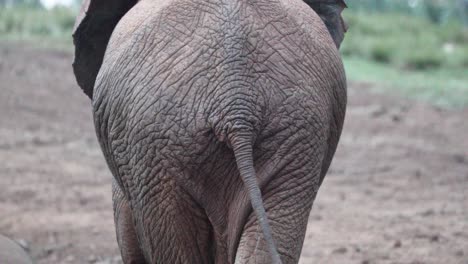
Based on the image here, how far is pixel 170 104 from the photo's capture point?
3.09 m

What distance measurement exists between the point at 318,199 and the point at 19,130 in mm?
3804

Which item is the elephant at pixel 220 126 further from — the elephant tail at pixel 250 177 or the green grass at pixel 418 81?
the green grass at pixel 418 81

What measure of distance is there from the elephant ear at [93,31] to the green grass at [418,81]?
31.5 ft

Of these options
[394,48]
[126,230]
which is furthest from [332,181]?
[394,48]

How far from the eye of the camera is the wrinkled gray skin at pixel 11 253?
4.62m

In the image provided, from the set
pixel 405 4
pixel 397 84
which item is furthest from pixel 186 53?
pixel 405 4

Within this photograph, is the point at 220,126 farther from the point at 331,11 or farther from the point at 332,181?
the point at 332,181

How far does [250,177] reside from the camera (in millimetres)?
3000

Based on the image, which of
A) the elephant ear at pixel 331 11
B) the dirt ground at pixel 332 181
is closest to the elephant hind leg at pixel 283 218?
the elephant ear at pixel 331 11

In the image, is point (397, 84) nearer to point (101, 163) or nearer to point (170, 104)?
point (101, 163)

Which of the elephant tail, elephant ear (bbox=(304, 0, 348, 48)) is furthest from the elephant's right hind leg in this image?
elephant ear (bbox=(304, 0, 348, 48))

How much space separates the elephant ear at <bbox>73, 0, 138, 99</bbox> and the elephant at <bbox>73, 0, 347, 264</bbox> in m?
0.55

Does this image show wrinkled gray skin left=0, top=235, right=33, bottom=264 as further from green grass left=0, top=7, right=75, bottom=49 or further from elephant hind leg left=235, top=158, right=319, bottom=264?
green grass left=0, top=7, right=75, bottom=49

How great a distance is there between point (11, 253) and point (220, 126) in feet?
6.76
